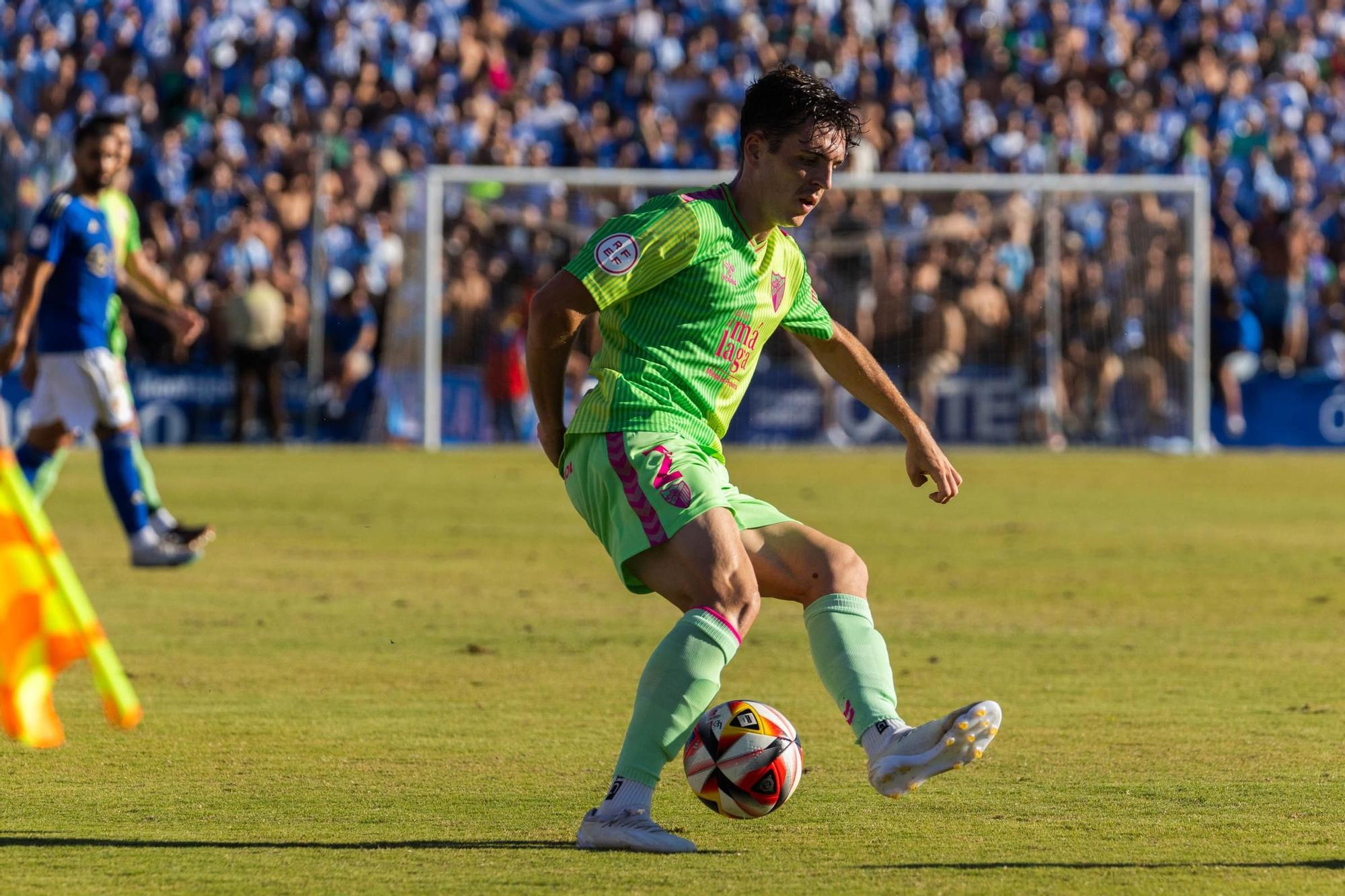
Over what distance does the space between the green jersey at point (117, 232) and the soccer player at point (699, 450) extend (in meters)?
6.17

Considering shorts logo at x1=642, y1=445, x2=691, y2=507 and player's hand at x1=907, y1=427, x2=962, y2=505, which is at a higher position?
shorts logo at x1=642, y1=445, x2=691, y2=507

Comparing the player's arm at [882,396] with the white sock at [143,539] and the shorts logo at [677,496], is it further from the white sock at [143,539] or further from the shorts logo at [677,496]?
the white sock at [143,539]

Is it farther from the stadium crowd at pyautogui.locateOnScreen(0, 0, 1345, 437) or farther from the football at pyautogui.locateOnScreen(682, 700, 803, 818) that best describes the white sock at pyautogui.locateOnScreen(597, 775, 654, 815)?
the stadium crowd at pyautogui.locateOnScreen(0, 0, 1345, 437)

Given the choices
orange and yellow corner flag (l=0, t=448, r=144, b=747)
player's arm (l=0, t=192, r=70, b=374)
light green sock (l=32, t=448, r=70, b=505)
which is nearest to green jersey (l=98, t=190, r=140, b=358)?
player's arm (l=0, t=192, r=70, b=374)

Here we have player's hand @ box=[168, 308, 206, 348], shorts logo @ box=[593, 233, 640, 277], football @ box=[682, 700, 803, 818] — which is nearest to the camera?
shorts logo @ box=[593, 233, 640, 277]

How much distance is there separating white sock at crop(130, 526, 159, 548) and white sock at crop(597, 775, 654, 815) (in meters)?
6.72

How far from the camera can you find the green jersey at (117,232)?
35.6 ft

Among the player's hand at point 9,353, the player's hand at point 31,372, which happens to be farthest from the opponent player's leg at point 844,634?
the player's hand at point 31,372

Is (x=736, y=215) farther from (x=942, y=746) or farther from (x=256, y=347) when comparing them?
(x=256, y=347)

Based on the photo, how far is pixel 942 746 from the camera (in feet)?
15.6

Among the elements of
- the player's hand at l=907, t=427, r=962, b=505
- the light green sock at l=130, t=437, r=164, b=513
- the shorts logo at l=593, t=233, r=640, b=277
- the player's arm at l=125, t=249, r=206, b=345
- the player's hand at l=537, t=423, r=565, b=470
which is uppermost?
the shorts logo at l=593, t=233, r=640, b=277

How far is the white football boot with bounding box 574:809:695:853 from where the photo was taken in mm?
4887

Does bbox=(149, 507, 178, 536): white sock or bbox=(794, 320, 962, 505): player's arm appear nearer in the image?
bbox=(794, 320, 962, 505): player's arm

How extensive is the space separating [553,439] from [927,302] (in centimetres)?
2106
